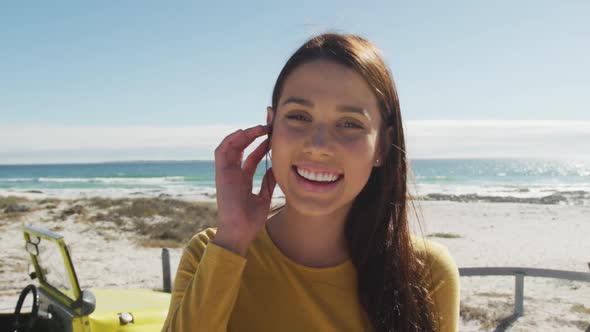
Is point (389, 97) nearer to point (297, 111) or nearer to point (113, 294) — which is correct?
point (297, 111)

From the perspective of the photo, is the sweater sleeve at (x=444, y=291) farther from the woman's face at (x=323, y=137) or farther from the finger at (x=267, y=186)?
the finger at (x=267, y=186)

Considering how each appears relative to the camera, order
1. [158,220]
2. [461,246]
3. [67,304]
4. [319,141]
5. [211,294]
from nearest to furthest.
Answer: [211,294]
[319,141]
[67,304]
[461,246]
[158,220]

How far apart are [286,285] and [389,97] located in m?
0.65

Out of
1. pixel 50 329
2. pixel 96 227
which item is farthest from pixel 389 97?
pixel 96 227

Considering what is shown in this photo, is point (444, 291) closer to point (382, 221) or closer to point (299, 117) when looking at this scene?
point (382, 221)

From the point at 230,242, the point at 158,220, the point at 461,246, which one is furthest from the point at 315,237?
the point at 158,220

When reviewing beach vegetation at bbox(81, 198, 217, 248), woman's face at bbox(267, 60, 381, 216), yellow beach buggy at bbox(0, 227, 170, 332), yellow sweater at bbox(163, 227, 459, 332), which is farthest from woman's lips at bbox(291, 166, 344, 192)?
beach vegetation at bbox(81, 198, 217, 248)

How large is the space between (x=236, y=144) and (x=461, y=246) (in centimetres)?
1655

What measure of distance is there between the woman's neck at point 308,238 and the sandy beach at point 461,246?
29 centimetres

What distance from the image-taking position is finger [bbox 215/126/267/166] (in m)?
1.75

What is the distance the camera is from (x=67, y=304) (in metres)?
3.48

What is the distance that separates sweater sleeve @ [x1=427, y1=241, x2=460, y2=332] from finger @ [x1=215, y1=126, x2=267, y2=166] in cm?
69

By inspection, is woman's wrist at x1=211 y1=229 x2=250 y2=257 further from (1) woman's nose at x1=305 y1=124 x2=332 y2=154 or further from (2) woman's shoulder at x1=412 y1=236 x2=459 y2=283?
(2) woman's shoulder at x1=412 y1=236 x2=459 y2=283

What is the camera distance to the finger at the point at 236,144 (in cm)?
175
